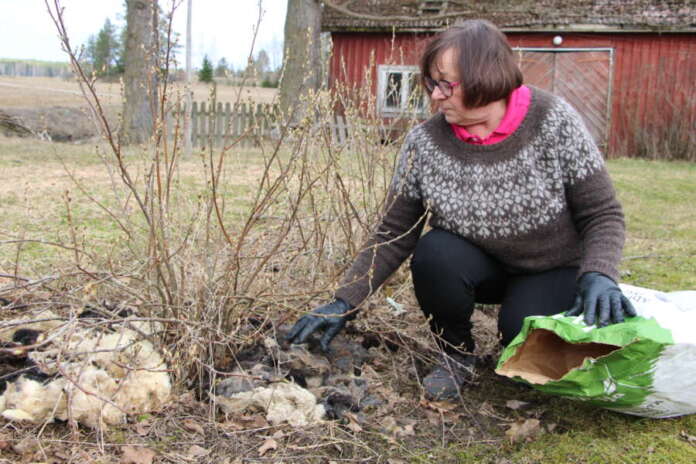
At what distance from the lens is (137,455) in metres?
1.94

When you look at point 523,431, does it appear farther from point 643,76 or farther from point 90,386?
point 643,76

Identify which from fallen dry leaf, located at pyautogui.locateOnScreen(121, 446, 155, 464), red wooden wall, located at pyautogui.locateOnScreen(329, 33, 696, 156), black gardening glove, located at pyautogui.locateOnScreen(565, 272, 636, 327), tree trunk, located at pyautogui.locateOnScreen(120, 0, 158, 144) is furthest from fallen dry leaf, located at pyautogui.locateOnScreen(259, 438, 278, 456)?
red wooden wall, located at pyautogui.locateOnScreen(329, 33, 696, 156)

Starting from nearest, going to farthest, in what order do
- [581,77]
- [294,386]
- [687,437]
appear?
[687,437]
[294,386]
[581,77]

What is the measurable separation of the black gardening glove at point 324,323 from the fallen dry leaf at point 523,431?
662 millimetres

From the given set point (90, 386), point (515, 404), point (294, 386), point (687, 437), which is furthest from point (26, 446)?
point (687, 437)

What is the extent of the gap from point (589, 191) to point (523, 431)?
81 centimetres

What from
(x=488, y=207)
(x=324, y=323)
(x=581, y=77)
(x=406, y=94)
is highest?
(x=581, y=77)

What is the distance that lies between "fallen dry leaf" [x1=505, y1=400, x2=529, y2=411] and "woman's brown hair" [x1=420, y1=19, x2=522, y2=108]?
104 centimetres

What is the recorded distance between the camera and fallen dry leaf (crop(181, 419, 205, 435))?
211 centimetres

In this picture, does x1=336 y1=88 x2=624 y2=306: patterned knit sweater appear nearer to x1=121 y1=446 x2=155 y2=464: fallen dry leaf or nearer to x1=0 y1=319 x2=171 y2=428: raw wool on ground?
x1=0 y1=319 x2=171 y2=428: raw wool on ground

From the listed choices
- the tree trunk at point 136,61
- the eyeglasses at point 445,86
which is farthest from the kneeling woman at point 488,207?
the tree trunk at point 136,61

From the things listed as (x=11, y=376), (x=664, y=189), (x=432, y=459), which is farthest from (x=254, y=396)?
(x=664, y=189)

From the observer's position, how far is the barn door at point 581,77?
43.8ft

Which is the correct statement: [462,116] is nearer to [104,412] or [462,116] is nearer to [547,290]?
[547,290]
